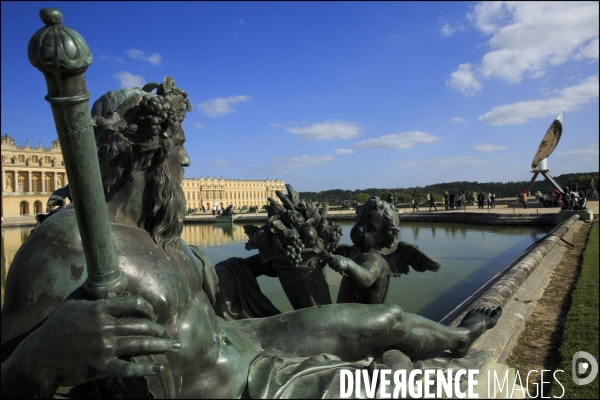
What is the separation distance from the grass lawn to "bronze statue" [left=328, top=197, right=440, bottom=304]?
1638 millimetres

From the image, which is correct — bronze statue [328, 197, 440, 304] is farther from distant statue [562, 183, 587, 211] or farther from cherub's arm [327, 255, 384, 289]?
distant statue [562, 183, 587, 211]

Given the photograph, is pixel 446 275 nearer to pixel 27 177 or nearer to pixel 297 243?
pixel 297 243

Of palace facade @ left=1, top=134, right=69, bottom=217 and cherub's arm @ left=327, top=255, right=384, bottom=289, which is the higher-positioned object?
palace facade @ left=1, top=134, right=69, bottom=217

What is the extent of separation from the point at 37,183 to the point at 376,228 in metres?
71.9

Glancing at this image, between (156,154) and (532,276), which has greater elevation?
(156,154)

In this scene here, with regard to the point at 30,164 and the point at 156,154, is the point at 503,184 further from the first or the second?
the point at 156,154

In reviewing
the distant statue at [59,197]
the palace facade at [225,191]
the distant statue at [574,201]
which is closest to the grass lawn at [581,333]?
the distant statue at [59,197]

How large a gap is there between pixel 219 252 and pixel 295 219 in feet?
37.1

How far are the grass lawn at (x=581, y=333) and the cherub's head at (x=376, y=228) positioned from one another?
192 cm

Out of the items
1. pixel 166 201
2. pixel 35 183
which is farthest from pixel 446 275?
pixel 35 183

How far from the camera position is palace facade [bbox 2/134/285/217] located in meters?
58.3

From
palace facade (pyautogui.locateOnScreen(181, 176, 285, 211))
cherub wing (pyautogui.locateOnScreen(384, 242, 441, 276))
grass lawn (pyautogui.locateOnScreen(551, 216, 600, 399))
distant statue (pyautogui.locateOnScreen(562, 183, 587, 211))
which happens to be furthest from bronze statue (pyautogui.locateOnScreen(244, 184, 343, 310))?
palace facade (pyautogui.locateOnScreen(181, 176, 285, 211))

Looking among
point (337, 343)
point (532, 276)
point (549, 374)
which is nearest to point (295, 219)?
point (337, 343)

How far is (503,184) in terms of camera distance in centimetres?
10438
